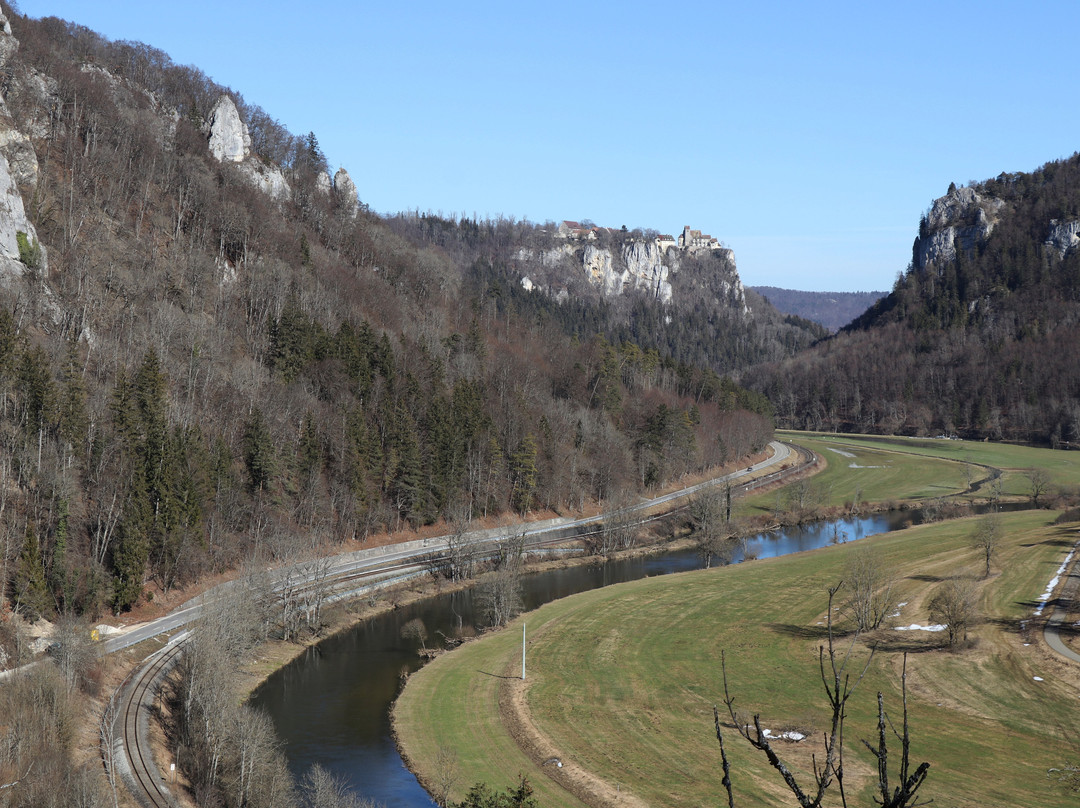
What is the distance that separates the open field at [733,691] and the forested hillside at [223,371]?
23.8m

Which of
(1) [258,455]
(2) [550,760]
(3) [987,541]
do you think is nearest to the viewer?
(2) [550,760]

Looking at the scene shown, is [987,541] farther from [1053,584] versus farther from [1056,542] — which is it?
[1056,542]

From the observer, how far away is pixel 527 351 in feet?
445

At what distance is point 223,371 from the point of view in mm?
82062

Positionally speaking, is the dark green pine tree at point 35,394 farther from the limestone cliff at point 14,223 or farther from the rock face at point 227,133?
the rock face at point 227,133

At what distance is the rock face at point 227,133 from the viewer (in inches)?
4712

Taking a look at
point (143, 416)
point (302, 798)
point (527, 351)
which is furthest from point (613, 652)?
point (527, 351)

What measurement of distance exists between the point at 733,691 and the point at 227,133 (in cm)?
10810

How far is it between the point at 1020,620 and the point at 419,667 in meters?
37.9

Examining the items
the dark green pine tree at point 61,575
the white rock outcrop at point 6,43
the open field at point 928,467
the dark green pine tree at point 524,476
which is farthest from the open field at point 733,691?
the white rock outcrop at point 6,43

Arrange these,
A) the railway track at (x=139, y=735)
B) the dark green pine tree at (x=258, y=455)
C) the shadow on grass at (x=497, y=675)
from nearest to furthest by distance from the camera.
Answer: the railway track at (x=139, y=735)
the shadow on grass at (x=497, y=675)
the dark green pine tree at (x=258, y=455)

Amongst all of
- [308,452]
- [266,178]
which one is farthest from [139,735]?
[266,178]

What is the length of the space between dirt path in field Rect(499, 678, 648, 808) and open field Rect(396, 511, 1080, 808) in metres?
0.11

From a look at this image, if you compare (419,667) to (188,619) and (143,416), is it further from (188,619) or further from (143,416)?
(143,416)
